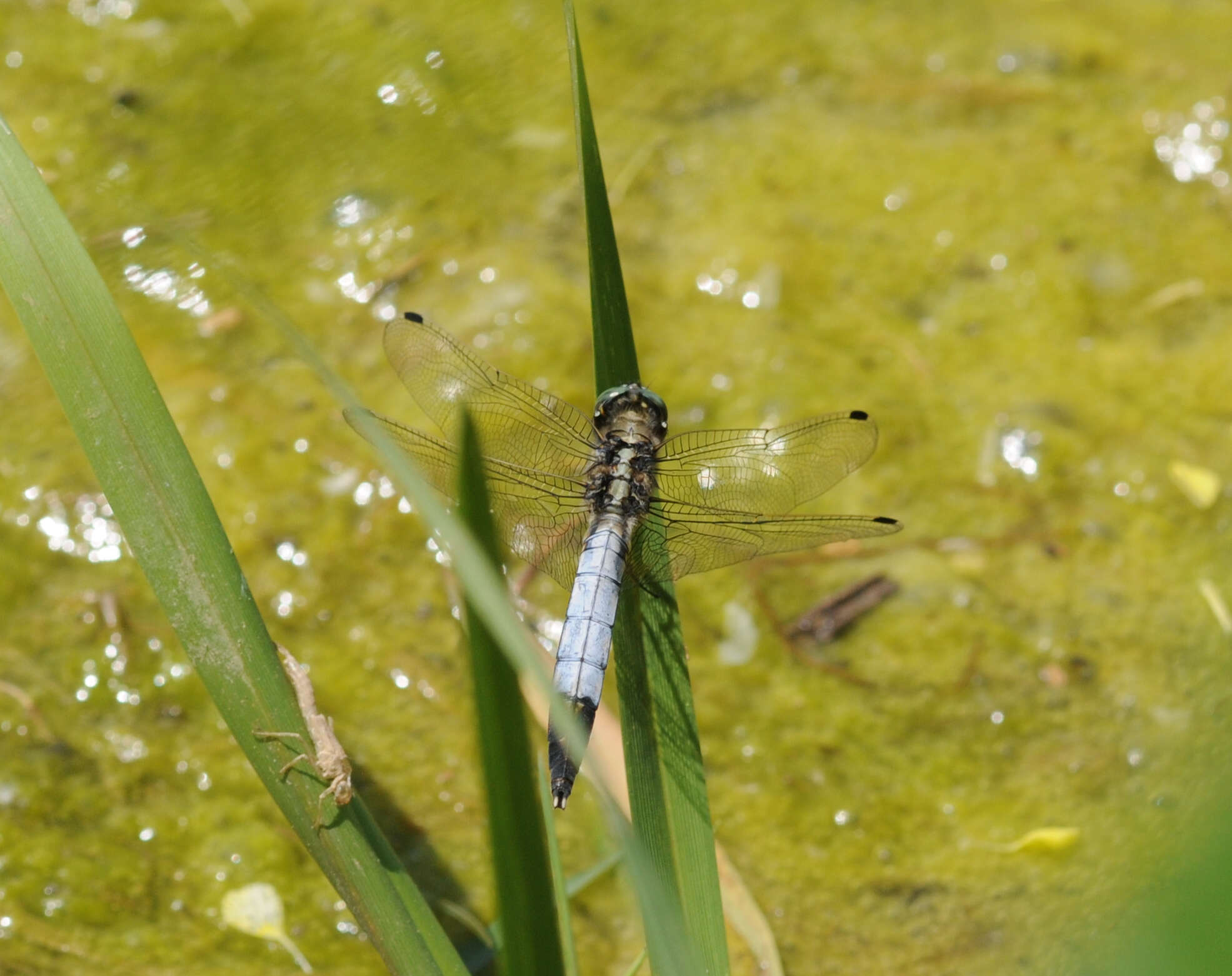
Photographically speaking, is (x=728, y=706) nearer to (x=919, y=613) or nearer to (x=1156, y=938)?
(x=919, y=613)

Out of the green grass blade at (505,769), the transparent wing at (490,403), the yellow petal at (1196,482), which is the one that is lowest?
the green grass blade at (505,769)

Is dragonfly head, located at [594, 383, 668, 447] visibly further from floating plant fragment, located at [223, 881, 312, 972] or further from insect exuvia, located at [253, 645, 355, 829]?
floating plant fragment, located at [223, 881, 312, 972]

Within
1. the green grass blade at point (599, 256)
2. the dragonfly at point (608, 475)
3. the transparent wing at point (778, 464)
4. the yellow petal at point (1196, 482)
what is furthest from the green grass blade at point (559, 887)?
the yellow petal at point (1196, 482)

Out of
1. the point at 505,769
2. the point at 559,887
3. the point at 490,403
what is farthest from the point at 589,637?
the point at 505,769

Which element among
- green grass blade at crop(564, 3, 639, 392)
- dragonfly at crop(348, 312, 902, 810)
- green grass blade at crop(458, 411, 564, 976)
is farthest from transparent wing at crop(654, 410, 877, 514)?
green grass blade at crop(458, 411, 564, 976)

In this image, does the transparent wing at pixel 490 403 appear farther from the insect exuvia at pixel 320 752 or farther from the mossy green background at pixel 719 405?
the insect exuvia at pixel 320 752

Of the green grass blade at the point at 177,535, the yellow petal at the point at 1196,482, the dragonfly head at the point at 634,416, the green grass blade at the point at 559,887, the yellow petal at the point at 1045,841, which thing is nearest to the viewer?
the green grass blade at the point at 177,535
